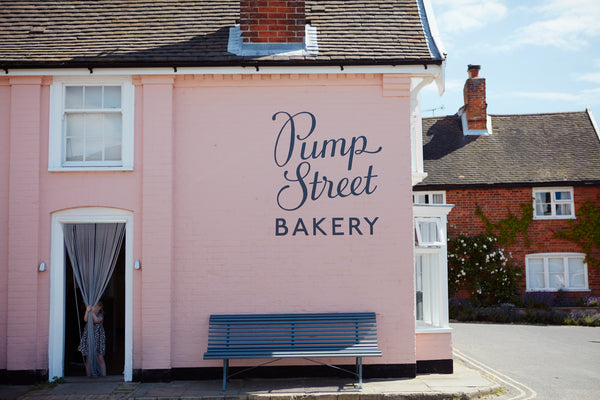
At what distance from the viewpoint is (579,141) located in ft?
77.6

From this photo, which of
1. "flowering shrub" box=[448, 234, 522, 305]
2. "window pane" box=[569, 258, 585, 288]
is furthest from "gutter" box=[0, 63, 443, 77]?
"window pane" box=[569, 258, 585, 288]

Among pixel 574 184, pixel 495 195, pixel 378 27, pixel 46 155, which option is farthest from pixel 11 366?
pixel 574 184

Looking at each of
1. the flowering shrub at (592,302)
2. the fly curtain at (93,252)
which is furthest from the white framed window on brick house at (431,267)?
the flowering shrub at (592,302)

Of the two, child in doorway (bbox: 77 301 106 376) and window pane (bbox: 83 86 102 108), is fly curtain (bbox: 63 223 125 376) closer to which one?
child in doorway (bbox: 77 301 106 376)

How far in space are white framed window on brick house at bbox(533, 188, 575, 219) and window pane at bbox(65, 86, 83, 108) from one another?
1750cm

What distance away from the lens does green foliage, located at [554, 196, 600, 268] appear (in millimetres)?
21297

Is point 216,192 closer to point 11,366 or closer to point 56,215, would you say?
point 56,215

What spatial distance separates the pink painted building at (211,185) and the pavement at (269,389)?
1.18 ft

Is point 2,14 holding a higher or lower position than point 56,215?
higher

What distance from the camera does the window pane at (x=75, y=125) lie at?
1023 cm

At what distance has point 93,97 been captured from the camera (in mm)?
10234

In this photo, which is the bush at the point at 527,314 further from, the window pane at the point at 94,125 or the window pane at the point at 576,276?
the window pane at the point at 94,125

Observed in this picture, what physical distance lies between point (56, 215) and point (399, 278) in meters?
6.14

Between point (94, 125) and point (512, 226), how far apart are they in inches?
652
